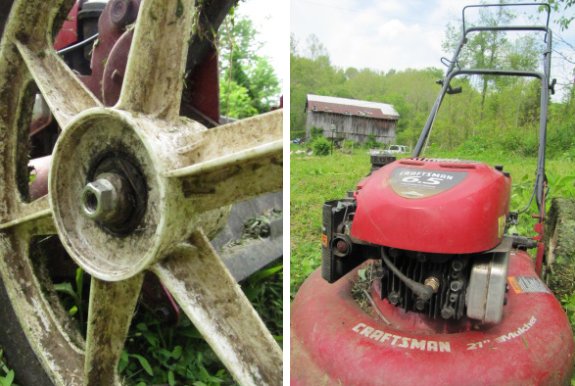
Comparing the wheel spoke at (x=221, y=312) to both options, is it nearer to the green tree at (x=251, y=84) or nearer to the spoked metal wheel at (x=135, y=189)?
the spoked metal wheel at (x=135, y=189)

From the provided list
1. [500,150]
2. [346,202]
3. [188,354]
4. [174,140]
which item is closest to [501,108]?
[500,150]

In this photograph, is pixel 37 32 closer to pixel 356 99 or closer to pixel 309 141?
pixel 309 141

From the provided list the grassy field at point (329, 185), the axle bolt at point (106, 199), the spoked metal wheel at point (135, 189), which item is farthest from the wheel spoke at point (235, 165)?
the grassy field at point (329, 185)

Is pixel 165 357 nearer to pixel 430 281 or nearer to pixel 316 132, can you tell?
pixel 430 281

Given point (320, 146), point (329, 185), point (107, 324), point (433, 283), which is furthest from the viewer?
point (320, 146)

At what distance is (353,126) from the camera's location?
6.42 meters

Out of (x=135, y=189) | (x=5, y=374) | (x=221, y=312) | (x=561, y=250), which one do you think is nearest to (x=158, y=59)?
(x=135, y=189)

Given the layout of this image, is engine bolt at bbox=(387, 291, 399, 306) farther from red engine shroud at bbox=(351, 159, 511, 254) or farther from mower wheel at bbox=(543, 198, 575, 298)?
mower wheel at bbox=(543, 198, 575, 298)

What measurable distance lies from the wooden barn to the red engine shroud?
368cm

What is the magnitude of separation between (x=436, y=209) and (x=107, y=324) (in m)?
0.75

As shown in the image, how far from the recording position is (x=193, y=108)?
65.1 inches

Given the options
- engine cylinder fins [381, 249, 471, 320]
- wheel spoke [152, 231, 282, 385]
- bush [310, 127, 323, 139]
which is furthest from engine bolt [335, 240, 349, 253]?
A: bush [310, 127, 323, 139]

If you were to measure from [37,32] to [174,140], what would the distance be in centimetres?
56

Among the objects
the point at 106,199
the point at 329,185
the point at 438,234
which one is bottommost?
the point at 329,185
